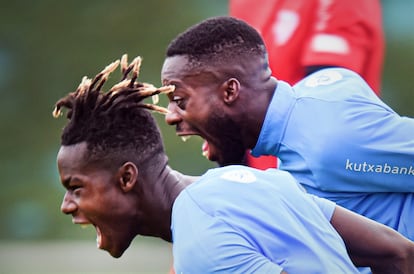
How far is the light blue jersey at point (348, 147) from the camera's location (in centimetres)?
426

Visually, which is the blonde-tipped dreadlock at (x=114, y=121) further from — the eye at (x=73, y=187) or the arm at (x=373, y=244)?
the arm at (x=373, y=244)

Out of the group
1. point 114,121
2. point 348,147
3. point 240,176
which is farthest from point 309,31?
point 240,176

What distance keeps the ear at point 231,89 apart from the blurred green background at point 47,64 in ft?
22.6

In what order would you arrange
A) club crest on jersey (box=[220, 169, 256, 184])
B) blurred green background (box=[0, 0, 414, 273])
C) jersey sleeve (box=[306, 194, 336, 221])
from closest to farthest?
club crest on jersey (box=[220, 169, 256, 184]) < jersey sleeve (box=[306, 194, 336, 221]) < blurred green background (box=[0, 0, 414, 273])

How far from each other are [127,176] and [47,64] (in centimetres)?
826

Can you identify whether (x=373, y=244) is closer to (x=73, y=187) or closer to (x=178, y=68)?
(x=73, y=187)

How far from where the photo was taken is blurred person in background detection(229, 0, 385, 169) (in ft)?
18.7

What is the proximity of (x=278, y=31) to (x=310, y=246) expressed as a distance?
225 centimetres

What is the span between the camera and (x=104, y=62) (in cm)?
1173

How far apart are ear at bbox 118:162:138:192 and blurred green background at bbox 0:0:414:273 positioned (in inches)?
290

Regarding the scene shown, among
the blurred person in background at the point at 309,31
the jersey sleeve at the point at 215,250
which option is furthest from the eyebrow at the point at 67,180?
the blurred person in background at the point at 309,31

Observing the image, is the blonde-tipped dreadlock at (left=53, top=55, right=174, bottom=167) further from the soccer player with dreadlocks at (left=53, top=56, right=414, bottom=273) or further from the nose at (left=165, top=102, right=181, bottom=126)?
the nose at (left=165, top=102, right=181, bottom=126)

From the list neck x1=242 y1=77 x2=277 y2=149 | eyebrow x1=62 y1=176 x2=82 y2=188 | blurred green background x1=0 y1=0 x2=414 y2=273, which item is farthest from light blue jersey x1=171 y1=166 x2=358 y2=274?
blurred green background x1=0 y1=0 x2=414 y2=273

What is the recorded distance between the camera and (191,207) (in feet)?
12.1
